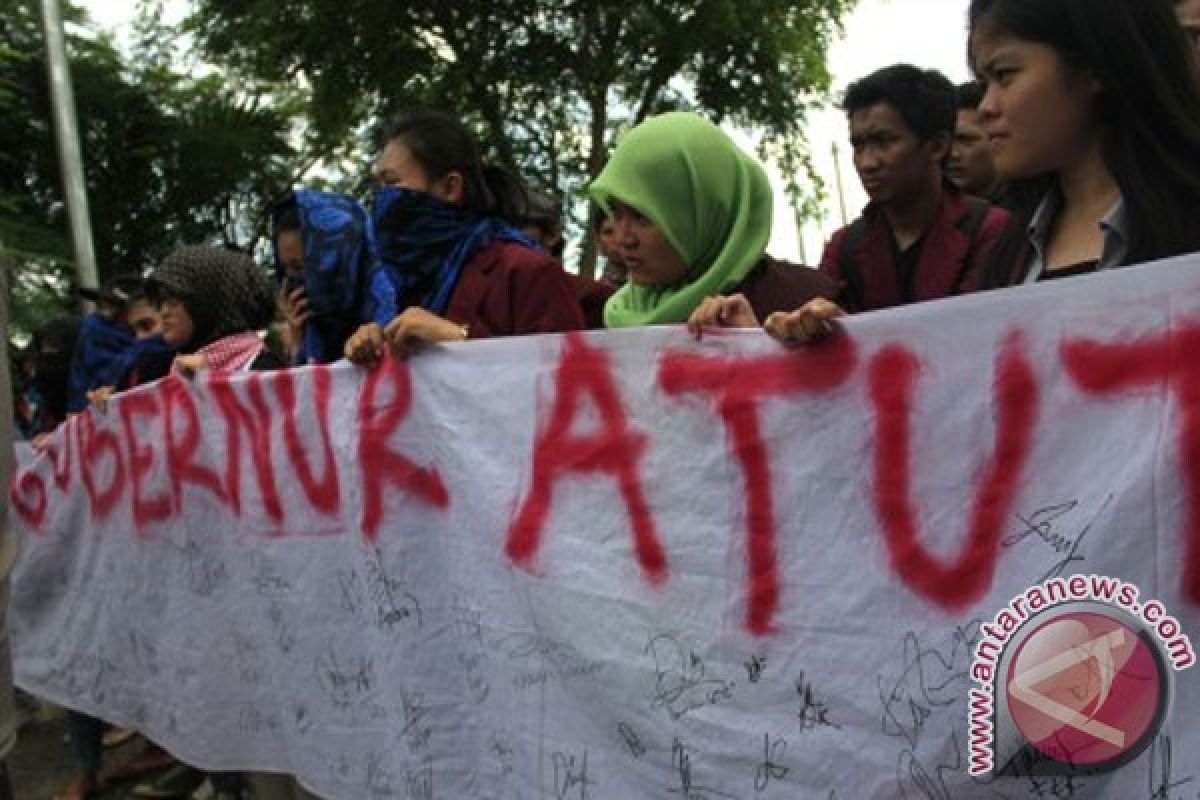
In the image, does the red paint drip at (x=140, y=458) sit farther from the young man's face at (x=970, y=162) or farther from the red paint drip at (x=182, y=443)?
the young man's face at (x=970, y=162)

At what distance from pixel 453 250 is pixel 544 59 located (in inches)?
445

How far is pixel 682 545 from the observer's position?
1832 millimetres

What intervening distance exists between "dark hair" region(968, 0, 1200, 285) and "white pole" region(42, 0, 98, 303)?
922 centimetres

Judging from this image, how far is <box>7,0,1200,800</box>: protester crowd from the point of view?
5.17 feet

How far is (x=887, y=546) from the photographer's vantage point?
1.59 meters

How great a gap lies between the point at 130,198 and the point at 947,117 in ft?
50.6

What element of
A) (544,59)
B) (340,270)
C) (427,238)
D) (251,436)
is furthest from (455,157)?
(544,59)

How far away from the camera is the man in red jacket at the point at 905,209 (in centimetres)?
254

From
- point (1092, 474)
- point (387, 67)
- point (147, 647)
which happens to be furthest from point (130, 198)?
point (1092, 474)

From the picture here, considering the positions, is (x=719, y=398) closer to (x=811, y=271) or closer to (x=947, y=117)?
(x=811, y=271)
